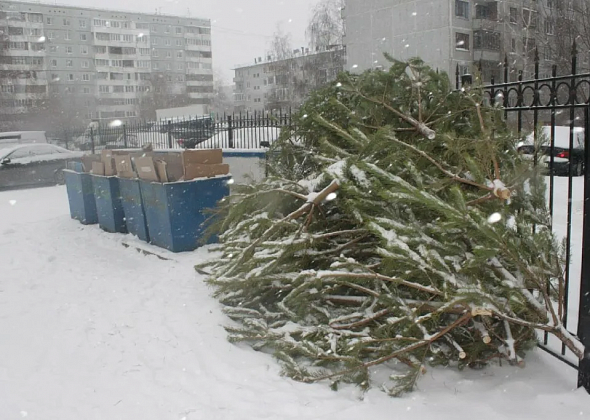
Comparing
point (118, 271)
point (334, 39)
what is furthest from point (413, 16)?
point (118, 271)

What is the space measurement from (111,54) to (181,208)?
81533 mm

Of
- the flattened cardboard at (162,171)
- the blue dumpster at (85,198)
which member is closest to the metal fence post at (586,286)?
the flattened cardboard at (162,171)

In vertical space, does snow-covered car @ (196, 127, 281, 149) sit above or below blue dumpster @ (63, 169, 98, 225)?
above

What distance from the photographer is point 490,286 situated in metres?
3.39

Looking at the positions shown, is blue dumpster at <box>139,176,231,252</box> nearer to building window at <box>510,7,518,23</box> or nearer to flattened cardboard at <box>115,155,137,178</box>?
flattened cardboard at <box>115,155,137,178</box>

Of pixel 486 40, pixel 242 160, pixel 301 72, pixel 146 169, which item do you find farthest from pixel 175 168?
pixel 301 72

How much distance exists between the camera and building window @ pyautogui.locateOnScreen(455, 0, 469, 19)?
113 ft

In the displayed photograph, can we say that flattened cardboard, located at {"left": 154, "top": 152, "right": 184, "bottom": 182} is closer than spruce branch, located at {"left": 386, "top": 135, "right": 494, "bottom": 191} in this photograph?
No

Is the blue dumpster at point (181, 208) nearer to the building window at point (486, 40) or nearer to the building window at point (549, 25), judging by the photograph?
the building window at point (549, 25)

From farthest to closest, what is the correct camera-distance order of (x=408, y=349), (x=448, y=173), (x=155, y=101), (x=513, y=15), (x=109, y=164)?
(x=155, y=101) < (x=513, y=15) < (x=109, y=164) < (x=448, y=173) < (x=408, y=349)

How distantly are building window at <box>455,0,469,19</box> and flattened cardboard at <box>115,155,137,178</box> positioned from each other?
31.3 m

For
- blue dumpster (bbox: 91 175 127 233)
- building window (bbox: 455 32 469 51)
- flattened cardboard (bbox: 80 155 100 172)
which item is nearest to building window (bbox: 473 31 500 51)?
building window (bbox: 455 32 469 51)

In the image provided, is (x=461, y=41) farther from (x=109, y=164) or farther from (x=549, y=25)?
(x=109, y=164)

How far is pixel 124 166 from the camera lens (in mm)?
8453
